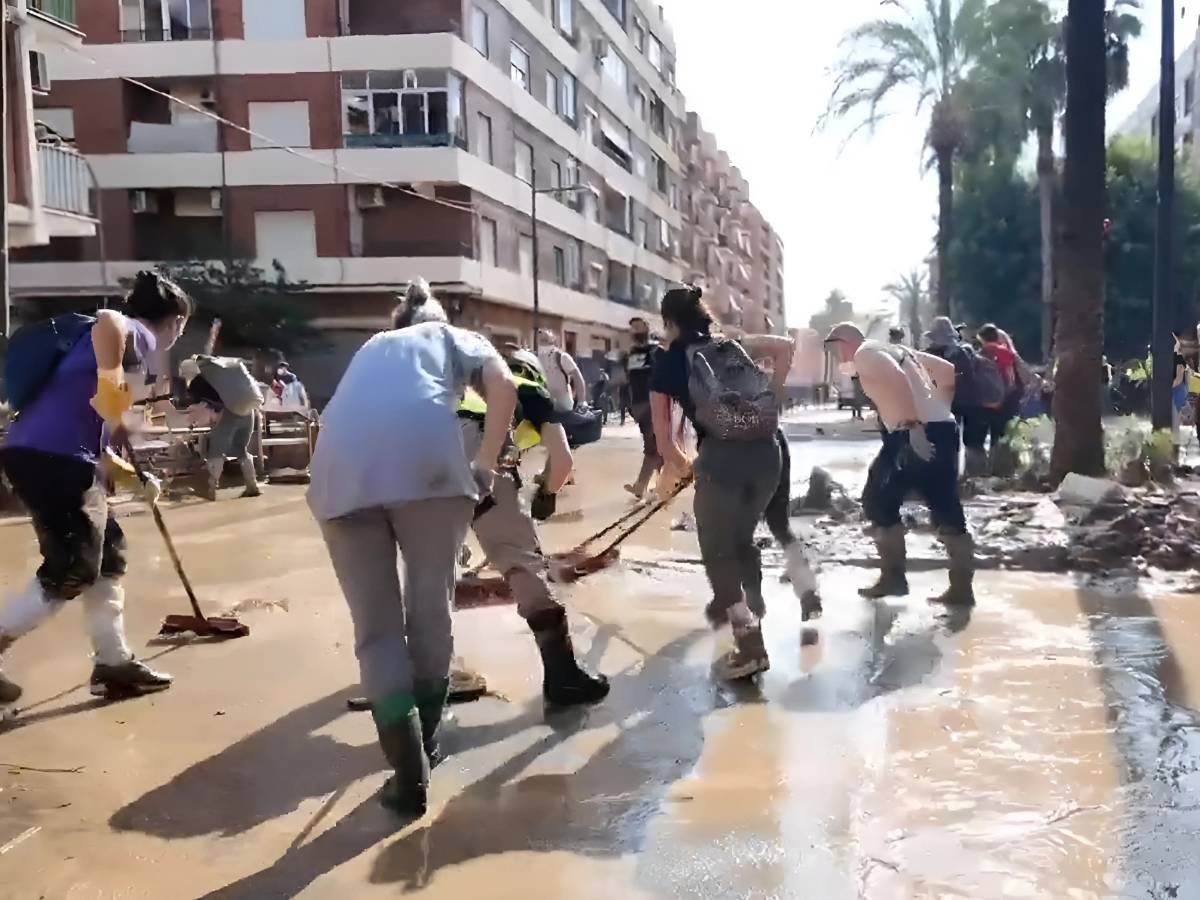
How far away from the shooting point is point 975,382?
10.5 metres

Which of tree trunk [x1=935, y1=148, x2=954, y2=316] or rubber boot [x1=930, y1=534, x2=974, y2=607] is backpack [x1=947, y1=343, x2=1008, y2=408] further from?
tree trunk [x1=935, y1=148, x2=954, y2=316]

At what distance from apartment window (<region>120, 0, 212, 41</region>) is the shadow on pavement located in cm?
2943

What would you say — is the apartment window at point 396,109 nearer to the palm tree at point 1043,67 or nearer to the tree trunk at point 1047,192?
the palm tree at point 1043,67

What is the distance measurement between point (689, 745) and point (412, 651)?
3.52 feet

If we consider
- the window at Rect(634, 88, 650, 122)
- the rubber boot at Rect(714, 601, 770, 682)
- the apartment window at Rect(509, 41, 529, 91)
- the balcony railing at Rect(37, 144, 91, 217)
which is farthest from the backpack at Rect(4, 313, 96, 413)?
the window at Rect(634, 88, 650, 122)

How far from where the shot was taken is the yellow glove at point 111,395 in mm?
4238

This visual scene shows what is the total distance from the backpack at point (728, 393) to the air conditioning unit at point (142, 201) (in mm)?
28527

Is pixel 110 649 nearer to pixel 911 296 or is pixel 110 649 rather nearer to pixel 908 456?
pixel 908 456

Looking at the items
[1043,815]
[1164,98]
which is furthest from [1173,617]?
[1164,98]

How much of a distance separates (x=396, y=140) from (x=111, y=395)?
26.8 m

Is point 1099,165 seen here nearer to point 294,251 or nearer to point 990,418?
point 990,418

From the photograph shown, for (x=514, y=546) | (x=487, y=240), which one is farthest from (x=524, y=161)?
(x=514, y=546)

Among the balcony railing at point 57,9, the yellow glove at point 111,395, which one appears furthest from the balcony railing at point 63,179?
the yellow glove at point 111,395

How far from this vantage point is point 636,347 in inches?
412
